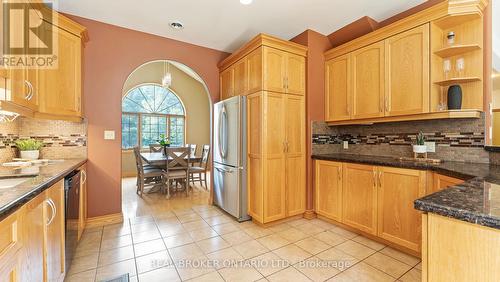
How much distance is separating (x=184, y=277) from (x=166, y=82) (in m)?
4.31

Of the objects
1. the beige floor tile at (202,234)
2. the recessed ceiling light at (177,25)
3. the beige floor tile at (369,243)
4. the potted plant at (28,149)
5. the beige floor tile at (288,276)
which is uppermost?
the recessed ceiling light at (177,25)

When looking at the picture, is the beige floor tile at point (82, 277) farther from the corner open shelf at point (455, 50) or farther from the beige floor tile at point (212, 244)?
the corner open shelf at point (455, 50)

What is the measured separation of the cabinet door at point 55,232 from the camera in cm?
130

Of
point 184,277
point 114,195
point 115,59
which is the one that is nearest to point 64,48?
point 115,59

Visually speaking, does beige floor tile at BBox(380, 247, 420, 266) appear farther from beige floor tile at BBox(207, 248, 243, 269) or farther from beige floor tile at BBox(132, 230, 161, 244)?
beige floor tile at BBox(132, 230, 161, 244)

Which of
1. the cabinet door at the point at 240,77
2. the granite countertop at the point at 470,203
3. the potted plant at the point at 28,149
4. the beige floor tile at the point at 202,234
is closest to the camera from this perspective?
the granite countertop at the point at 470,203

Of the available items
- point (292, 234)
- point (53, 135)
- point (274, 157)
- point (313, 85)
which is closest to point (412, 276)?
point (292, 234)

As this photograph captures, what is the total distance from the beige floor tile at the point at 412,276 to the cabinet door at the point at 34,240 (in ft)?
7.91

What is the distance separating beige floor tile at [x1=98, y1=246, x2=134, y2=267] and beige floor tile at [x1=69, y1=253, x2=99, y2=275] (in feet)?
0.15

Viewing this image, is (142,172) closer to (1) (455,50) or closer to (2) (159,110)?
(2) (159,110)

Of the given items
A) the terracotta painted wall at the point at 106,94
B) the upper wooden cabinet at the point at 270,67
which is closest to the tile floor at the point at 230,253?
the terracotta painted wall at the point at 106,94

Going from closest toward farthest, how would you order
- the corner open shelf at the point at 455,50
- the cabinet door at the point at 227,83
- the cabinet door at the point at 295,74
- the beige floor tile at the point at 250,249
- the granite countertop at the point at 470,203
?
the granite countertop at the point at 470,203, the corner open shelf at the point at 455,50, the beige floor tile at the point at 250,249, the cabinet door at the point at 295,74, the cabinet door at the point at 227,83

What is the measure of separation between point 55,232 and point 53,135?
66.3 inches

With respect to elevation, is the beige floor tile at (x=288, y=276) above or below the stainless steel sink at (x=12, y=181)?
below
